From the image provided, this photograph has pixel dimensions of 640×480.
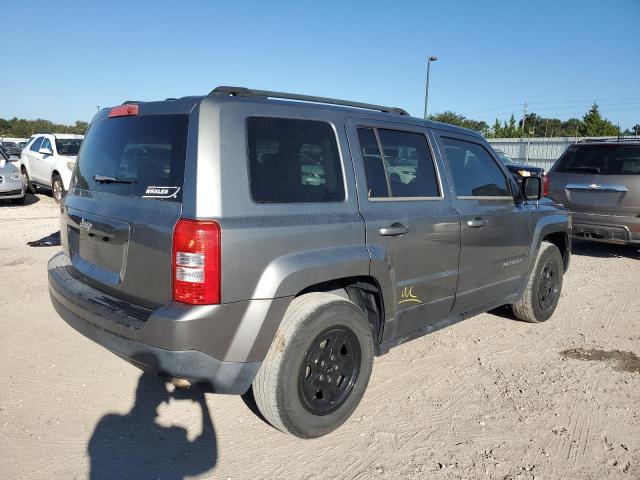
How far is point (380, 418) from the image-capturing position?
10.5ft

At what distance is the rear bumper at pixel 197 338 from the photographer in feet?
7.88

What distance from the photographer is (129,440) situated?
286 cm

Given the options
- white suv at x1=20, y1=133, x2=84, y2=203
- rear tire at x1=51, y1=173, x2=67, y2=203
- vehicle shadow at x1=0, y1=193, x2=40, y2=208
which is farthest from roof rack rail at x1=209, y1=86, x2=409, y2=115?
vehicle shadow at x1=0, y1=193, x2=40, y2=208

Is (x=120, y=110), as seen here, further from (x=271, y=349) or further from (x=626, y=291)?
(x=626, y=291)

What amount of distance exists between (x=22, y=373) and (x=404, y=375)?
2753 millimetres

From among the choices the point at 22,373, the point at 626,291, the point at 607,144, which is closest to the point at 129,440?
the point at 22,373

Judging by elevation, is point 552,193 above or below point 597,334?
above

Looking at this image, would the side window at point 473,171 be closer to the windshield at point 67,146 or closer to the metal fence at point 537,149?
the windshield at point 67,146

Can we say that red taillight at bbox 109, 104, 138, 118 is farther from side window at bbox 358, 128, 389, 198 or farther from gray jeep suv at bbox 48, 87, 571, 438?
side window at bbox 358, 128, 389, 198

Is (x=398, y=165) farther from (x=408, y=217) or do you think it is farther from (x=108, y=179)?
(x=108, y=179)

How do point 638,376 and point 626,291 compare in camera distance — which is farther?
point 626,291

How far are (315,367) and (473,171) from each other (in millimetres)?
2176

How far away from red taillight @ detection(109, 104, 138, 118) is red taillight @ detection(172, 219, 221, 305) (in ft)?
3.05

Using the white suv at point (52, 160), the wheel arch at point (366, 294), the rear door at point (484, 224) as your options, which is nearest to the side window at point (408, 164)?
the rear door at point (484, 224)
